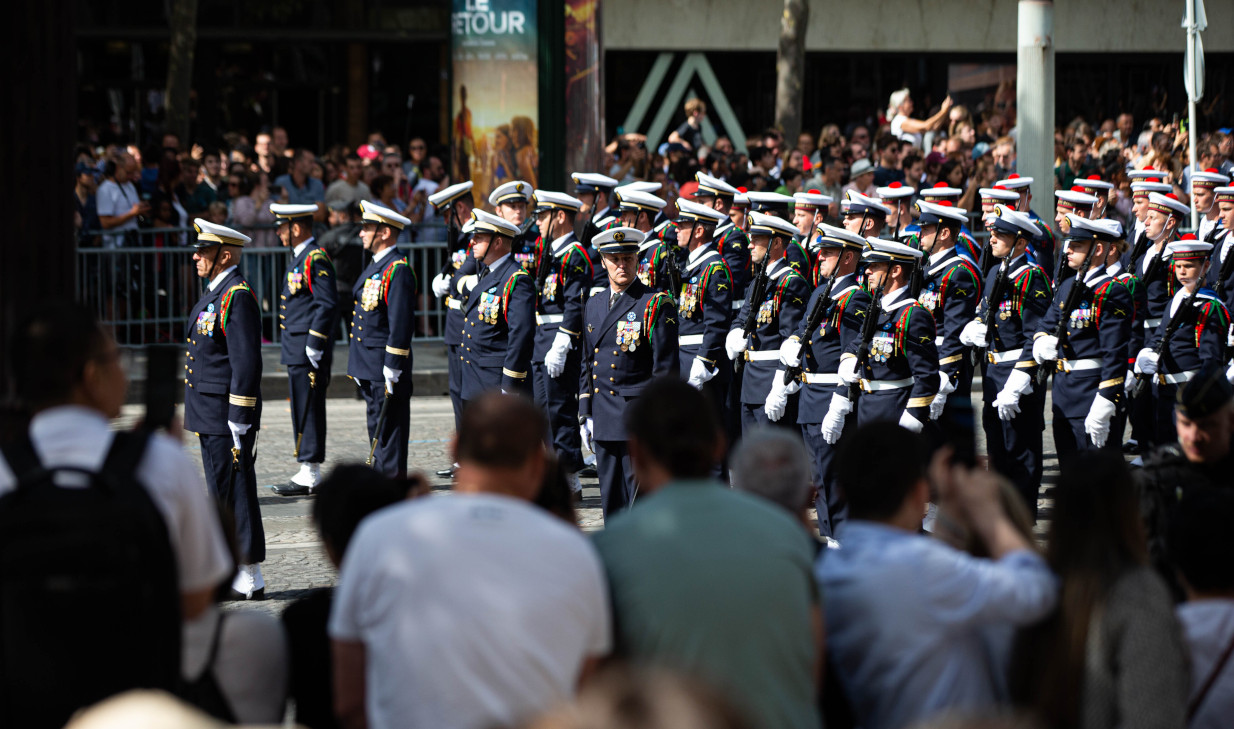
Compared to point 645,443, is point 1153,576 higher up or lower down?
lower down

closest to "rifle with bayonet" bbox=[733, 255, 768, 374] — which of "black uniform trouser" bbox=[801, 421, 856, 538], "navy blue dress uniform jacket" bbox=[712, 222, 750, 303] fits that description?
"navy blue dress uniform jacket" bbox=[712, 222, 750, 303]

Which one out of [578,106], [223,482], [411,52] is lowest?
[223,482]

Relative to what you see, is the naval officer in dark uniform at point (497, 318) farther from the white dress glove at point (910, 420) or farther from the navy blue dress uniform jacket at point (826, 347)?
the white dress glove at point (910, 420)

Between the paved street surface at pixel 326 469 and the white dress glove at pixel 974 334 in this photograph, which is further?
the white dress glove at pixel 974 334

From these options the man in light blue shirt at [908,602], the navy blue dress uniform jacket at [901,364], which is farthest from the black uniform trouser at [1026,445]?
the man in light blue shirt at [908,602]

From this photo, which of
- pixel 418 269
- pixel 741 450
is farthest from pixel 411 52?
pixel 741 450

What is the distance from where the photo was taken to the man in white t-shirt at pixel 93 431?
3371mm

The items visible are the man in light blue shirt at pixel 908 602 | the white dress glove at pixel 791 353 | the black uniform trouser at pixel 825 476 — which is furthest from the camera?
the white dress glove at pixel 791 353

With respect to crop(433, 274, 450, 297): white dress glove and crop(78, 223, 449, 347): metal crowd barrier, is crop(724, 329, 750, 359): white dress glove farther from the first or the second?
crop(78, 223, 449, 347): metal crowd barrier

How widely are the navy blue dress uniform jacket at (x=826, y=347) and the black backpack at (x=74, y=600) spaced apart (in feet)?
19.8

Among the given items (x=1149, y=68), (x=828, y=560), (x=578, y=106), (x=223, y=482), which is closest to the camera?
(x=828, y=560)

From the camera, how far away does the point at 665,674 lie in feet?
5.83

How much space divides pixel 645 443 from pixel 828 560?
514mm

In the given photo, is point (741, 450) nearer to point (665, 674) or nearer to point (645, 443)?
point (645, 443)
